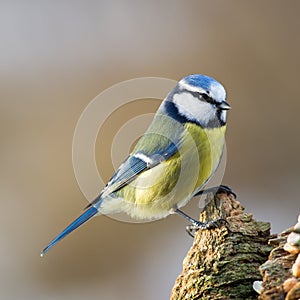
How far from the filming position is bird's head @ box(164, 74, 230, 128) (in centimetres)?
115

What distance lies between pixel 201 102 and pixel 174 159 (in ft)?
→ 0.42

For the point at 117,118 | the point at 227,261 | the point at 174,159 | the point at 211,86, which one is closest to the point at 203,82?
the point at 211,86

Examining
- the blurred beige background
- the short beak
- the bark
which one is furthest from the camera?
the blurred beige background

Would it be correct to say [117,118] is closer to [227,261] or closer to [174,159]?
[174,159]

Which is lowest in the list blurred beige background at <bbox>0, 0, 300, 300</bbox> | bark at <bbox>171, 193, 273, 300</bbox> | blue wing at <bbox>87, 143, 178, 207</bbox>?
bark at <bbox>171, 193, 273, 300</bbox>

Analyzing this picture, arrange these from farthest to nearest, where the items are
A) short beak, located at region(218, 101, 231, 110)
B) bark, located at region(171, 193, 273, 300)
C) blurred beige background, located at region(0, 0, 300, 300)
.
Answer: blurred beige background, located at region(0, 0, 300, 300), short beak, located at region(218, 101, 231, 110), bark, located at region(171, 193, 273, 300)

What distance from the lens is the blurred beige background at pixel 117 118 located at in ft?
6.48

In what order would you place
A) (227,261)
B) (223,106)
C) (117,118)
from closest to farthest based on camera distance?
(227,261) < (223,106) < (117,118)

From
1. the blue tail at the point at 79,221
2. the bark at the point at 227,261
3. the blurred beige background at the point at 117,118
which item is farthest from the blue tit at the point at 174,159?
the blurred beige background at the point at 117,118

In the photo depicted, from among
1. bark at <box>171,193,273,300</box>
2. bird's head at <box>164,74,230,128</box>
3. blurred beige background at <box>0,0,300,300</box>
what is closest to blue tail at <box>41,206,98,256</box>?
bird's head at <box>164,74,230,128</box>

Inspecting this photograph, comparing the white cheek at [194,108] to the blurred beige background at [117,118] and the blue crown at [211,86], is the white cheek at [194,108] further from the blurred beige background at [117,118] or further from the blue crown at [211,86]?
the blurred beige background at [117,118]

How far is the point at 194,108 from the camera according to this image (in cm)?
120

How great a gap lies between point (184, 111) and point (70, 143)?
973 mm

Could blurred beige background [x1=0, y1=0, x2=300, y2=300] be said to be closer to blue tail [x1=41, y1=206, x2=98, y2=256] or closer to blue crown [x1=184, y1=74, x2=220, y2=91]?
blue tail [x1=41, y1=206, x2=98, y2=256]
